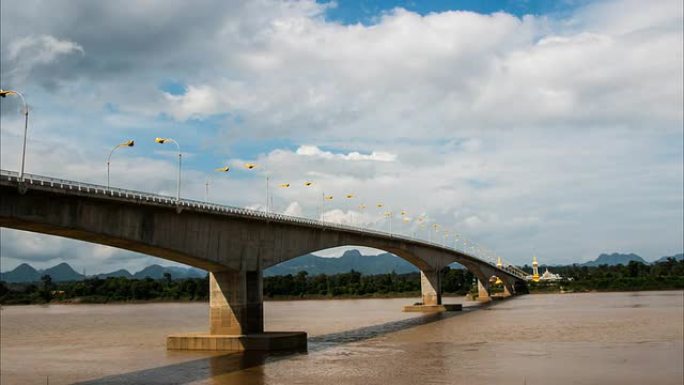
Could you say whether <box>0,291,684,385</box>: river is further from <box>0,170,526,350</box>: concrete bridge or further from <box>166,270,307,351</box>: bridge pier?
<box>0,170,526,350</box>: concrete bridge

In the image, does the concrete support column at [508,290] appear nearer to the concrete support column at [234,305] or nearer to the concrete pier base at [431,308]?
the concrete pier base at [431,308]

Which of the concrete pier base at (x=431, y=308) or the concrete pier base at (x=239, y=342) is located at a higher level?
the concrete pier base at (x=431, y=308)

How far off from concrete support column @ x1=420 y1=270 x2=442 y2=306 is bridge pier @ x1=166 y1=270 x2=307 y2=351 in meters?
59.9

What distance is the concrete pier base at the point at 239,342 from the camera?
4919cm

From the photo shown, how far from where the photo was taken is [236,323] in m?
51.3

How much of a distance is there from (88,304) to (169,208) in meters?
145

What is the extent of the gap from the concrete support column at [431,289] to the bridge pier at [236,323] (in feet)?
197

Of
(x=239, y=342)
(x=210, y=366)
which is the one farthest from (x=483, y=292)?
(x=210, y=366)

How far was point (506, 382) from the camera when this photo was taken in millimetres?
31984

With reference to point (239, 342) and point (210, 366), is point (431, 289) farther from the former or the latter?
point (210, 366)

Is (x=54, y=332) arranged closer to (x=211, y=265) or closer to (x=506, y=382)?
(x=211, y=265)

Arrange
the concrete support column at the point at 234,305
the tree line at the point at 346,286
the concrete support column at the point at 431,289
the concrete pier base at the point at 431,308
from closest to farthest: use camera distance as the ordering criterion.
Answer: the concrete support column at the point at 234,305 → the concrete pier base at the point at 431,308 → the concrete support column at the point at 431,289 → the tree line at the point at 346,286

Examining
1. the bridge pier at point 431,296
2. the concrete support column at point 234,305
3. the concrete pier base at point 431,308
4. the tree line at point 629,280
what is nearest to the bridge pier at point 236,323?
the concrete support column at point 234,305

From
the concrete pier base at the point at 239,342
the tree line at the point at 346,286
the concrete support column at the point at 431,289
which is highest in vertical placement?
the tree line at the point at 346,286
